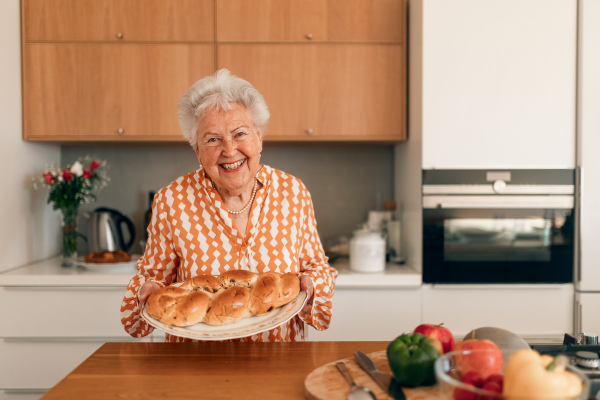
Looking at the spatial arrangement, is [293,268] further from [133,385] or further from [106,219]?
[106,219]

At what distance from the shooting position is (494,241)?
2100mm

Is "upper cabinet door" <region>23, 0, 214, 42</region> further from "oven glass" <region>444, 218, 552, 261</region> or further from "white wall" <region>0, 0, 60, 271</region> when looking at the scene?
"oven glass" <region>444, 218, 552, 261</region>

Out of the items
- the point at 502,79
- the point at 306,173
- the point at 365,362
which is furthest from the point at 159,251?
the point at 502,79

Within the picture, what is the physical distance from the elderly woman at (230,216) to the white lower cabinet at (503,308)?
86 cm

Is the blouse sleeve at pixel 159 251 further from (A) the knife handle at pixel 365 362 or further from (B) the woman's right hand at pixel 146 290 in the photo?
(A) the knife handle at pixel 365 362

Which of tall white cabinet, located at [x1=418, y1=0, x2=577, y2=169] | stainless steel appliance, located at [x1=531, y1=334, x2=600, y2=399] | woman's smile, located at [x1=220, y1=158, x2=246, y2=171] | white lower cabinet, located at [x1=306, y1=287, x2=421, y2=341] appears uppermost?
tall white cabinet, located at [x1=418, y1=0, x2=577, y2=169]

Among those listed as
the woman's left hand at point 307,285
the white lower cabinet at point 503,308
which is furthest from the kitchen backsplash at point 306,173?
the woman's left hand at point 307,285

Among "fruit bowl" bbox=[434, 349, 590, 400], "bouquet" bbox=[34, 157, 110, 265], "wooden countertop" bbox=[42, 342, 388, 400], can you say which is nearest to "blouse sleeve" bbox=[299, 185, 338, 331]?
"wooden countertop" bbox=[42, 342, 388, 400]

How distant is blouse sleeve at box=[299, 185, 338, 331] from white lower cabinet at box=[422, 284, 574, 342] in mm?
812

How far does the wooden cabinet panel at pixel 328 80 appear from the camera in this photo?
2.29m

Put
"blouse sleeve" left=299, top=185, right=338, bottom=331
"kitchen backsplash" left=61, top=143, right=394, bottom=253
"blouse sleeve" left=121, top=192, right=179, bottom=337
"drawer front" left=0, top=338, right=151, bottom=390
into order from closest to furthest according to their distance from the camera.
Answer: "blouse sleeve" left=299, top=185, right=338, bottom=331
"blouse sleeve" left=121, top=192, right=179, bottom=337
"drawer front" left=0, top=338, right=151, bottom=390
"kitchen backsplash" left=61, top=143, right=394, bottom=253

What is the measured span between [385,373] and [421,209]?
4.28 ft

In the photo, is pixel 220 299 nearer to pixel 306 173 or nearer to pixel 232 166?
pixel 232 166

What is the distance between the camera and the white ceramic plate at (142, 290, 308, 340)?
950 millimetres
